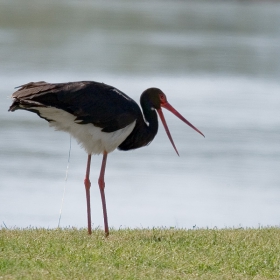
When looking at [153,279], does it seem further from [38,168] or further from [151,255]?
[38,168]

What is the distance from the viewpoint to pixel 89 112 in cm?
711

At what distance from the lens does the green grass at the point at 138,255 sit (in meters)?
5.62

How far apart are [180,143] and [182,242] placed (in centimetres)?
736

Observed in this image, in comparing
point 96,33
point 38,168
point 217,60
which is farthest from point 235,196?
point 96,33

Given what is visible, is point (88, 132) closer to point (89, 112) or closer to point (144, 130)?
point (89, 112)

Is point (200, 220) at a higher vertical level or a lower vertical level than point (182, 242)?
lower

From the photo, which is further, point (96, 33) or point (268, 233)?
point (96, 33)

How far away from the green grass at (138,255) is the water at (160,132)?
6.92 ft

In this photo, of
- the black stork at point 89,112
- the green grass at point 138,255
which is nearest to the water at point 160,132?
the black stork at point 89,112

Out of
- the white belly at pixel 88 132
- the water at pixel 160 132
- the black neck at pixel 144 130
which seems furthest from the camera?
the water at pixel 160 132

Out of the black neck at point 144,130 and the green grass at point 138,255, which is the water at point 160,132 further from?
the green grass at point 138,255

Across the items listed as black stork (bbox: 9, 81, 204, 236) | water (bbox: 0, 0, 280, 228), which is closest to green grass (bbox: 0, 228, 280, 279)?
black stork (bbox: 9, 81, 204, 236)

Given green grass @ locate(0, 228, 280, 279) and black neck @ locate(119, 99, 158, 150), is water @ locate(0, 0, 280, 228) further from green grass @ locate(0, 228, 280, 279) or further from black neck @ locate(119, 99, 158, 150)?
green grass @ locate(0, 228, 280, 279)

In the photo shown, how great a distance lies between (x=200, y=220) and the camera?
9797mm
